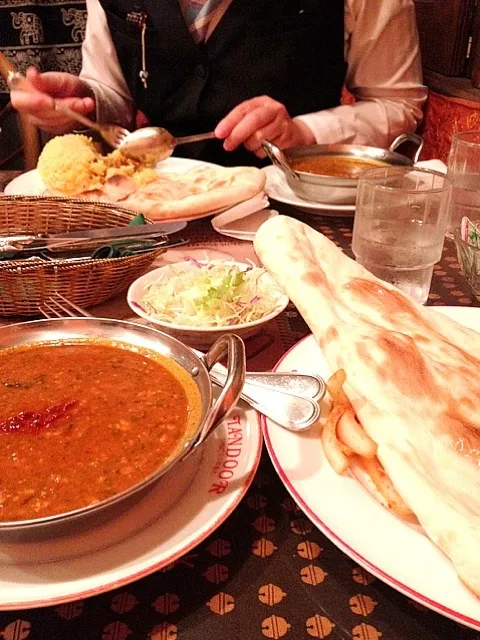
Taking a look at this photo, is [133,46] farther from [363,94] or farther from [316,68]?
[363,94]

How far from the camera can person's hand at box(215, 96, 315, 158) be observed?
2.76m

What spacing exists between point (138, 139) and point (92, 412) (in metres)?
2.13

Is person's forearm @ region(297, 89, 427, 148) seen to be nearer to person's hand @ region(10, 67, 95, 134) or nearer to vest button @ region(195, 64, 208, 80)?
vest button @ region(195, 64, 208, 80)

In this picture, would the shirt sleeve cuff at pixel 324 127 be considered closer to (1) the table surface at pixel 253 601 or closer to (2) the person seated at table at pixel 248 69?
(2) the person seated at table at pixel 248 69

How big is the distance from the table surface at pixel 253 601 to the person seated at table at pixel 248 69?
238 cm

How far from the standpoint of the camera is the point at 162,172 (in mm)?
2738

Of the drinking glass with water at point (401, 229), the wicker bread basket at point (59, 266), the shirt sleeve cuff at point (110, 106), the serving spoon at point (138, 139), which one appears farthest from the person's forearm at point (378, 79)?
the wicker bread basket at point (59, 266)

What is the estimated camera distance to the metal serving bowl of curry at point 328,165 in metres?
2.25

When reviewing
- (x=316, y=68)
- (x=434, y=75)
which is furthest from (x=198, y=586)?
(x=434, y=75)

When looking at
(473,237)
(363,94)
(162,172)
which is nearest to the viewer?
(473,237)

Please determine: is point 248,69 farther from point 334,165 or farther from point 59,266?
point 59,266

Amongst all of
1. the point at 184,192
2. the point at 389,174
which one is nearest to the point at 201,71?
the point at 184,192

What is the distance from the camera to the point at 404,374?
99 cm

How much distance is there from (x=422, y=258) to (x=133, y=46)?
8.78 ft
